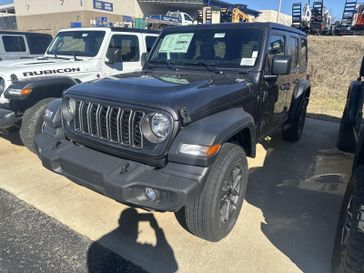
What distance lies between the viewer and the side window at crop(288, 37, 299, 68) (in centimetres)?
450

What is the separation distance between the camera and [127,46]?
6230 mm

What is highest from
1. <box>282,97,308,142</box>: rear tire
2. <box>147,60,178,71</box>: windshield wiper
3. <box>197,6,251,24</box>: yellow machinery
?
<box>197,6,251,24</box>: yellow machinery

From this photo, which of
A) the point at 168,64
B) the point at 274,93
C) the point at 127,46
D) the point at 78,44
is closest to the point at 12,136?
the point at 78,44

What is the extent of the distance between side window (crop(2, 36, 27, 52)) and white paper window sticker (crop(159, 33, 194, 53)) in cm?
641

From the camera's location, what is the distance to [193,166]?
7.53 feet

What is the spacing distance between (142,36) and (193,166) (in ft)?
15.8

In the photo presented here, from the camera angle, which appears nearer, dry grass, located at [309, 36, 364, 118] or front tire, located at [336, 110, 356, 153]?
front tire, located at [336, 110, 356, 153]

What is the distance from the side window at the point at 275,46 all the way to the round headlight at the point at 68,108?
2.12 m

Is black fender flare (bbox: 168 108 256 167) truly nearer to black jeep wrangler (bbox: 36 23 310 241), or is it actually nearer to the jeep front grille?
black jeep wrangler (bbox: 36 23 310 241)

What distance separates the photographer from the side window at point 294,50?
4.50 m

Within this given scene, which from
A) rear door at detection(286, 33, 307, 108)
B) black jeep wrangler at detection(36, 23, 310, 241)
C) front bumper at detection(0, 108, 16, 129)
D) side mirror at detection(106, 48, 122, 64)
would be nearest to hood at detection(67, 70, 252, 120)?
black jeep wrangler at detection(36, 23, 310, 241)

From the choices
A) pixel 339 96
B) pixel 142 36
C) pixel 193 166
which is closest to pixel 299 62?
pixel 142 36

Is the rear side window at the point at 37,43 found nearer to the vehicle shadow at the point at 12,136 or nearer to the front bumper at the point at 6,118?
the vehicle shadow at the point at 12,136

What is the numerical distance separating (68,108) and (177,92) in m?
1.14
